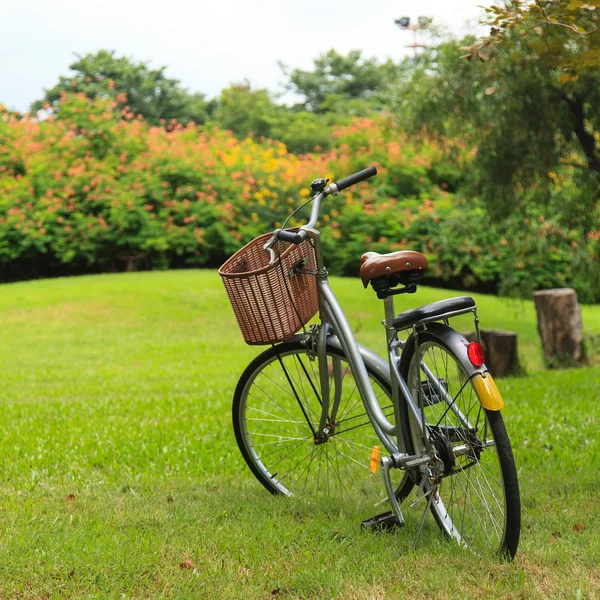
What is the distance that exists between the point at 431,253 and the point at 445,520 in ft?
53.8

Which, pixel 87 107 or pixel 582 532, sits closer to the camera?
pixel 582 532

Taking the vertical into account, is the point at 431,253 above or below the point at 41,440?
below

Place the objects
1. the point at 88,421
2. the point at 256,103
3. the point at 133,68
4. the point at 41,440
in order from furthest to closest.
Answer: the point at 133,68 → the point at 256,103 → the point at 88,421 → the point at 41,440

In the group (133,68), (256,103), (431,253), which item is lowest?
(431,253)

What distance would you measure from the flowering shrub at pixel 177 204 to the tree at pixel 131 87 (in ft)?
35.4

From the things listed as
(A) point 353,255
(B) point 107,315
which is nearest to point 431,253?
(A) point 353,255

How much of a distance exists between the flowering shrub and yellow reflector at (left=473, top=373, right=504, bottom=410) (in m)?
15.3

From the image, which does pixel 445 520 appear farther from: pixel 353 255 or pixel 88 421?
pixel 353 255

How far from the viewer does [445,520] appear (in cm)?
346

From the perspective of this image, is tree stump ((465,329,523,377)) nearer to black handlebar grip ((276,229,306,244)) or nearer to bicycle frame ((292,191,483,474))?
bicycle frame ((292,191,483,474))

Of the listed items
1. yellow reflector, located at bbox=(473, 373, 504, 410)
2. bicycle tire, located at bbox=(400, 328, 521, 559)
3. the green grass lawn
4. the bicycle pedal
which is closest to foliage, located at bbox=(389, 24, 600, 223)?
the green grass lawn

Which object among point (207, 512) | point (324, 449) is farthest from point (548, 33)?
point (207, 512)

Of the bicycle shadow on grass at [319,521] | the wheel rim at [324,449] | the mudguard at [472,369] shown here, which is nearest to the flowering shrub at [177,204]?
the wheel rim at [324,449]

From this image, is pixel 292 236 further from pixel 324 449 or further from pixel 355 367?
pixel 324 449
